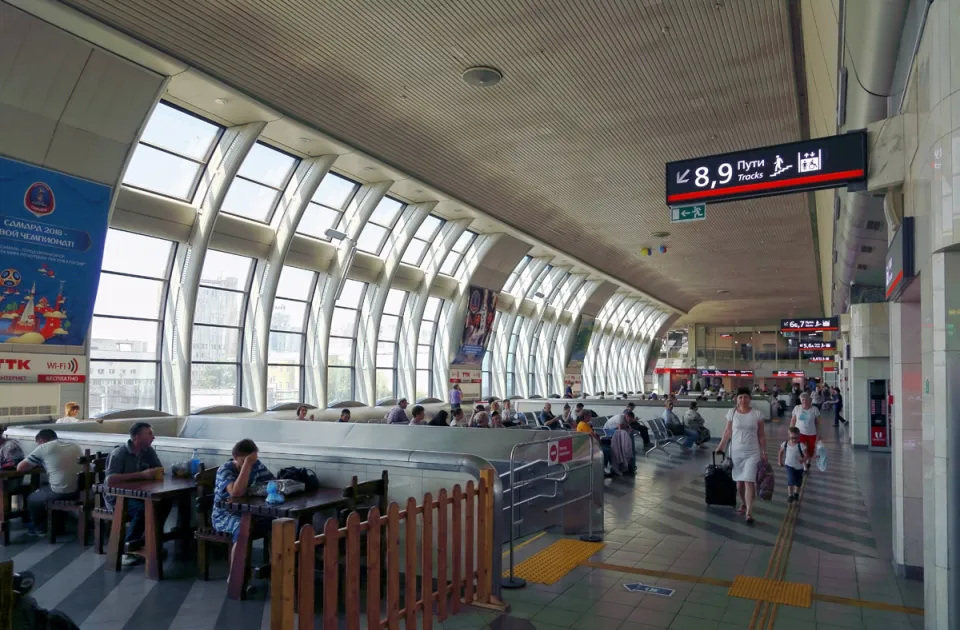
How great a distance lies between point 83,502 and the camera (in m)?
6.70

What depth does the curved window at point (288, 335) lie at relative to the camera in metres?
16.7

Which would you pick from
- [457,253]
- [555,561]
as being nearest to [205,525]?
[555,561]

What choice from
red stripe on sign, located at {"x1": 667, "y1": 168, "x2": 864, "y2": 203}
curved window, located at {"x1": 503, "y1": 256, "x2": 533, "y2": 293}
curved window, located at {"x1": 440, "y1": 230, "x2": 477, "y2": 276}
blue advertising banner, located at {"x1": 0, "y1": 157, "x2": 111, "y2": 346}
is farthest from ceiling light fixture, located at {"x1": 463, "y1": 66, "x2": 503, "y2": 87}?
curved window, located at {"x1": 503, "y1": 256, "x2": 533, "y2": 293}

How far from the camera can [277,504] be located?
505 centimetres

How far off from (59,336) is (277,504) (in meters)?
8.05

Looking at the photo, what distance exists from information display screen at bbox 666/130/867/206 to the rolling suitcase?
377 centimetres

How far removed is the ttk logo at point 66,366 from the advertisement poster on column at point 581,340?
2368 cm

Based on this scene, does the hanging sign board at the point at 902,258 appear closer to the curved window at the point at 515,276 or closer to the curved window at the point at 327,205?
the curved window at the point at 327,205

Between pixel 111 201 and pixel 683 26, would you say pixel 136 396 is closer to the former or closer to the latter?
pixel 111 201

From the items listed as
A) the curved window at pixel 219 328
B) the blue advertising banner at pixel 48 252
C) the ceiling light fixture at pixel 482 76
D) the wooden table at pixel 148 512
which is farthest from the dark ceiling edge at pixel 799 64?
the curved window at pixel 219 328

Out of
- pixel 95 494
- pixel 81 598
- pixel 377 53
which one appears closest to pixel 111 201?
pixel 377 53

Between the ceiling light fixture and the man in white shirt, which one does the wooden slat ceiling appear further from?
the man in white shirt

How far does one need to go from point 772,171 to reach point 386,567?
4.87 m

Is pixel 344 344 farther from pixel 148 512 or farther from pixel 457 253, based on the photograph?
pixel 148 512
